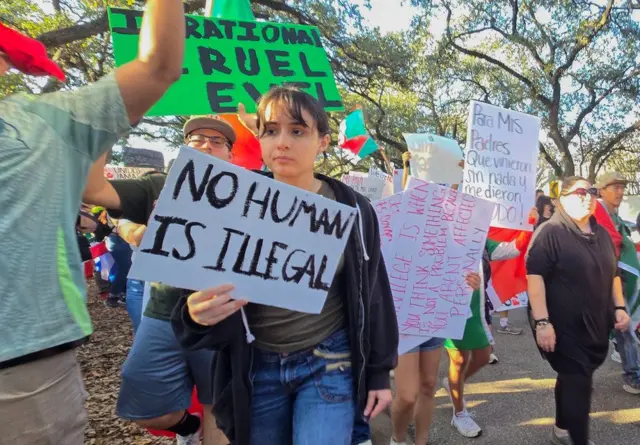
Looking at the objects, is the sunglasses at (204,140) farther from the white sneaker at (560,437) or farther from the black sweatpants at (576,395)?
the white sneaker at (560,437)

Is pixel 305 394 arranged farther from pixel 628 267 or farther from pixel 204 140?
pixel 628 267

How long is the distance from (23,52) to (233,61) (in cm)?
200

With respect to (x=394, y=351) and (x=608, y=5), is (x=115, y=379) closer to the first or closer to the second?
(x=394, y=351)

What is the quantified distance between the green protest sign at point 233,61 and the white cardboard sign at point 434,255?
2.96 feet

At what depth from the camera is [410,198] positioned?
285cm

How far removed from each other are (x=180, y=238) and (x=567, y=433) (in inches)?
114

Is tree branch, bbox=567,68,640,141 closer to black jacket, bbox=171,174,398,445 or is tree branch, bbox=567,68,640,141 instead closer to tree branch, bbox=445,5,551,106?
tree branch, bbox=445,5,551,106

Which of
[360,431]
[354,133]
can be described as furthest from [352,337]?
[354,133]

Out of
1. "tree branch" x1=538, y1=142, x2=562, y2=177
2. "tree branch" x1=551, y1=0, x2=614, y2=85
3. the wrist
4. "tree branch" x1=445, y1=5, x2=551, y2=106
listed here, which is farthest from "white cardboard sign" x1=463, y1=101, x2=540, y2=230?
"tree branch" x1=538, y1=142, x2=562, y2=177

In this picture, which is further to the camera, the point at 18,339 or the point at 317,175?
the point at 317,175

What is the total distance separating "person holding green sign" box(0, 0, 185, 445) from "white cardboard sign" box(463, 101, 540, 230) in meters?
2.85

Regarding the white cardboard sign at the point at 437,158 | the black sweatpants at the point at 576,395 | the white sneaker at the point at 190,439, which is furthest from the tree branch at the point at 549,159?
the white sneaker at the point at 190,439

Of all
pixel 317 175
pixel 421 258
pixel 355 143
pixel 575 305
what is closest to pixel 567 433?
pixel 575 305

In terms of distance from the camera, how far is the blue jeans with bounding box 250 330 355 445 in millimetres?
1707
